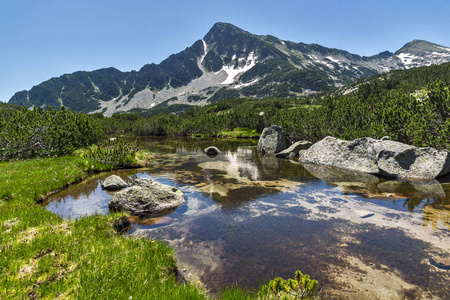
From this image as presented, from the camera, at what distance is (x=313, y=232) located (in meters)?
10.4

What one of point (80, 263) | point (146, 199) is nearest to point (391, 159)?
point (146, 199)

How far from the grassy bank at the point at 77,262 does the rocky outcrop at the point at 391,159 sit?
73.3 ft

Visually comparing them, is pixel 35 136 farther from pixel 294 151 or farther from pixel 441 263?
pixel 441 263

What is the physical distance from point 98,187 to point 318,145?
2773 cm

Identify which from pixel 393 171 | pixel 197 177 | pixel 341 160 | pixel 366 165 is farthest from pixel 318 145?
pixel 197 177

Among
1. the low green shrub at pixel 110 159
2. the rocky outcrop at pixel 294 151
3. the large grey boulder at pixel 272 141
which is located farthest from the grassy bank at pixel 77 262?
the large grey boulder at pixel 272 141

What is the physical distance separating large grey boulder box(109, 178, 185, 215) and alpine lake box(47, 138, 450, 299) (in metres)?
0.86

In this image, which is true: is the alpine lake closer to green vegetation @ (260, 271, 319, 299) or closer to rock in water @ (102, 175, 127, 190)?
rock in water @ (102, 175, 127, 190)

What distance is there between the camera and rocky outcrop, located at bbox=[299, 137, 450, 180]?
63.5ft

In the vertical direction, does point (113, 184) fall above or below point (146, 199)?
below

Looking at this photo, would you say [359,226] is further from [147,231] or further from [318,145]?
[318,145]

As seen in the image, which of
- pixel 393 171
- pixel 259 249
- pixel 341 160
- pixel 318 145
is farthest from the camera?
pixel 318 145

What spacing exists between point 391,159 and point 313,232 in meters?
16.3

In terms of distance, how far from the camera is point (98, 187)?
18750 mm
